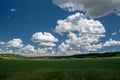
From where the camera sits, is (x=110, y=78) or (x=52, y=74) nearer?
(x=110, y=78)

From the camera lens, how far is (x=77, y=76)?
4078 cm

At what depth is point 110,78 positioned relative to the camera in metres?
39.0

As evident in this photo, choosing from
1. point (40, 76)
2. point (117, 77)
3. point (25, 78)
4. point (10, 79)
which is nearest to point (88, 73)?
point (117, 77)

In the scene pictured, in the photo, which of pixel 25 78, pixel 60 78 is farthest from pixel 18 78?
pixel 60 78

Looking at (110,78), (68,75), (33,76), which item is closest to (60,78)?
(68,75)

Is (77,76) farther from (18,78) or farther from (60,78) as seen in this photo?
(18,78)

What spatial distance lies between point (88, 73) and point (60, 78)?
568 centimetres

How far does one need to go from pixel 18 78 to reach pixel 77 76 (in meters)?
10.6

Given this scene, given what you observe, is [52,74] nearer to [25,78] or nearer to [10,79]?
[25,78]

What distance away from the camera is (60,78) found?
4019cm

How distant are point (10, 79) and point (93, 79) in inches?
585

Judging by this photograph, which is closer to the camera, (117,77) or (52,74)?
(117,77)

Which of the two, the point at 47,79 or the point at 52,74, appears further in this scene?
the point at 52,74

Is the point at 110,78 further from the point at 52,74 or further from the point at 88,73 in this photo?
the point at 52,74
